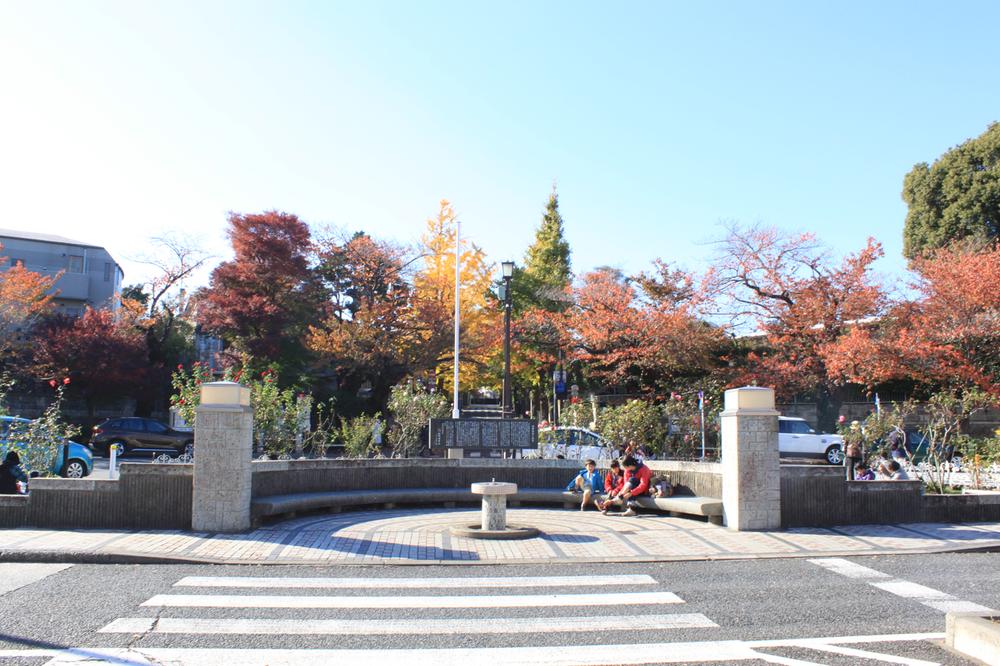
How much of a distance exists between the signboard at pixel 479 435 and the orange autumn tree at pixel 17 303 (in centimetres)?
2376

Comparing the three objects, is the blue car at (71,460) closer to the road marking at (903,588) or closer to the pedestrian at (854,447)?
the road marking at (903,588)

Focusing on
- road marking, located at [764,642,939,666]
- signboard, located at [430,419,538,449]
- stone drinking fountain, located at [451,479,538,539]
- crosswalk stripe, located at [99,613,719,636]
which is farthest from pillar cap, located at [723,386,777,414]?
road marking, located at [764,642,939,666]

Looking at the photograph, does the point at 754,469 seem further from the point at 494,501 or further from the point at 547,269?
the point at 547,269

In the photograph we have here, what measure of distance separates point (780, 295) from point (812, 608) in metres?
23.2

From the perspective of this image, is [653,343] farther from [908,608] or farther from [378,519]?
[908,608]

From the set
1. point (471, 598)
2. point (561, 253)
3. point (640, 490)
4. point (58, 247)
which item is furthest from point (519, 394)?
point (471, 598)

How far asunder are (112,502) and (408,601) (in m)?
5.77

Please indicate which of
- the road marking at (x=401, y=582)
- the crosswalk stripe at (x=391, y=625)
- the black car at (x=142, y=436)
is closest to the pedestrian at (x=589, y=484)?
the road marking at (x=401, y=582)

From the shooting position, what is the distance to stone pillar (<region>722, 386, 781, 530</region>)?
11711 millimetres

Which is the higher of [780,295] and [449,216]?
[449,216]

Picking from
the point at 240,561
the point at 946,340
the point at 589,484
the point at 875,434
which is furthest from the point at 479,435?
the point at 946,340

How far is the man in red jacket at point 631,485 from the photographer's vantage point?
44.9 ft

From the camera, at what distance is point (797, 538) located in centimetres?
1115

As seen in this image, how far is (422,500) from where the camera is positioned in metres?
14.7
